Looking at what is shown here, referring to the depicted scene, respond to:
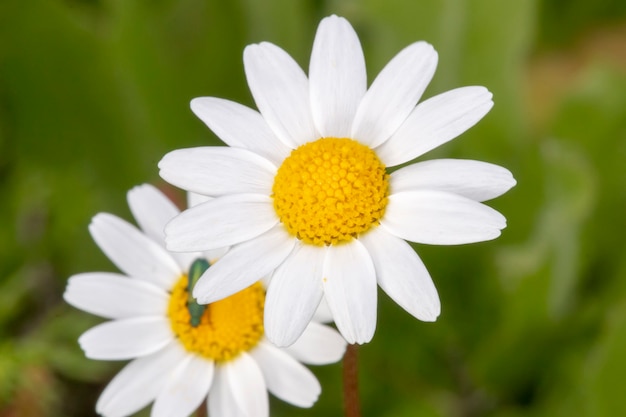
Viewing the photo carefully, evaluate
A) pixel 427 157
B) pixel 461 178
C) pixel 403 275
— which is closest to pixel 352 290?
pixel 403 275

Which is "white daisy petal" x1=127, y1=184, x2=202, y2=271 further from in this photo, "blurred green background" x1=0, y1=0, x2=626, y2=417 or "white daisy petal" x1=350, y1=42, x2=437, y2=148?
"blurred green background" x1=0, y1=0, x2=626, y2=417

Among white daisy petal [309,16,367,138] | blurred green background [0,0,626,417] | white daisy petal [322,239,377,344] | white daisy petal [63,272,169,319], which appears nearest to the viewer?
white daisy petal [322,239,377,344]

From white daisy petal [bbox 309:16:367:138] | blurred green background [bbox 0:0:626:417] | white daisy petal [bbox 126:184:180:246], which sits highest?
white daisy petal [bbox 309:16:367:138]

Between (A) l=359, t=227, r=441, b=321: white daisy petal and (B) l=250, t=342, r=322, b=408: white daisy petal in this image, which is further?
(B) l=250, t=342, r=322, b=408: white daisy petal

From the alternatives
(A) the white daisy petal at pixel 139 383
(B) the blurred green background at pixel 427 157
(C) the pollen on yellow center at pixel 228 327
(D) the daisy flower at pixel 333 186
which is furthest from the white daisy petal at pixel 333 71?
(B) the blurred green background at pixel 427 157

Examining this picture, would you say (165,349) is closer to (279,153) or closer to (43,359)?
(279,153)

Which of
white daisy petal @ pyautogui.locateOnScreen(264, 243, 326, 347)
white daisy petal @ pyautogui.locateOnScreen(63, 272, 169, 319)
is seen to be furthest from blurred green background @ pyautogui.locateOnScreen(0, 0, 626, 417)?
white daisy petal @ pyautogui.locateOnScreen(264, 243, 326, 347)
